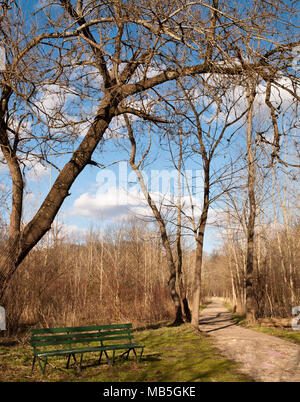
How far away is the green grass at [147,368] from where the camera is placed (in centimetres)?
484

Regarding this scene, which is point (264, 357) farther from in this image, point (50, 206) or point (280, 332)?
point (280, 332)

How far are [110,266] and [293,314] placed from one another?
763cm

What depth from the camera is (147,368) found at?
217 inches

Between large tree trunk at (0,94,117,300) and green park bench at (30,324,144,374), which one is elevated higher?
large tree trunk at (0,94,117,300)

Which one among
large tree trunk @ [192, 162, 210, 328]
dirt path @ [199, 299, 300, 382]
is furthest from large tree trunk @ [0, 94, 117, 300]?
large tree trunk @ [192, 162, 210, 328]

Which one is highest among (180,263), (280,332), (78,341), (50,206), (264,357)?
(50,206)

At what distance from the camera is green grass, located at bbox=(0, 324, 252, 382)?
484 cm

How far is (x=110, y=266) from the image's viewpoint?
1366cm

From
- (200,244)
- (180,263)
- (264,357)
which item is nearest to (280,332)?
(200,244)

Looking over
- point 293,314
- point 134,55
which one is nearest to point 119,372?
point 134,55

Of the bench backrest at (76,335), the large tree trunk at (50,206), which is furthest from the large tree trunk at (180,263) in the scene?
the bench backrest at (76,335)

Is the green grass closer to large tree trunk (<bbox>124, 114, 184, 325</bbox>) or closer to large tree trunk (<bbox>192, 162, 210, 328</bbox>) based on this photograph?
large tree trunk (<bbox>192, 162, 210, 328</bbox>)

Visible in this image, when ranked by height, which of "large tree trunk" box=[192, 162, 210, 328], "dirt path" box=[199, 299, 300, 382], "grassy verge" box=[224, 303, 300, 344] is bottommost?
"grassy verge" box=[224, 303, 300, 344]

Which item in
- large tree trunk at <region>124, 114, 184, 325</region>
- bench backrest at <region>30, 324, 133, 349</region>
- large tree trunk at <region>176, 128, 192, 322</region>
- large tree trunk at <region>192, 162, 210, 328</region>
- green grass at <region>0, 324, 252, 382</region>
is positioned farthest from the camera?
large tree trunk at <region>176, 128, 192, 322</region>
